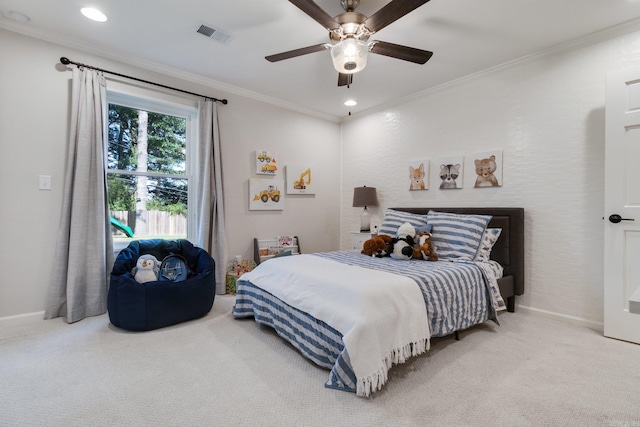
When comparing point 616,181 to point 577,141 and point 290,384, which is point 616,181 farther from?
point 290,384

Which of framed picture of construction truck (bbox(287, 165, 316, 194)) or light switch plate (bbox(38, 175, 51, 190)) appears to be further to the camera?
framed picture of construction truck (bbox(287, 165, 316, 194))

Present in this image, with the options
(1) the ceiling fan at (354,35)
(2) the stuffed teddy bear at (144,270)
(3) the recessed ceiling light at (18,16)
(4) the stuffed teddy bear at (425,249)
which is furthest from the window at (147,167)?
(4) the stuffed teddy bear at (425,249)

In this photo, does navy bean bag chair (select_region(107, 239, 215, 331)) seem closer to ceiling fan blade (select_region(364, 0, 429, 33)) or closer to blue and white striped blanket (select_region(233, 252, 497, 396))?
blue and white striped blanket (select_region(233, 252, 497, 396))

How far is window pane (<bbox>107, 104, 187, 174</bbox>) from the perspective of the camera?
3.07 m

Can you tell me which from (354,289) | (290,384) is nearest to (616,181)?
(354,289)

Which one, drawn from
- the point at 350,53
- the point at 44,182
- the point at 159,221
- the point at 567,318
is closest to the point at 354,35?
the point at 350,53

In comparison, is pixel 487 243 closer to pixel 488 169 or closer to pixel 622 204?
pixel 488 169

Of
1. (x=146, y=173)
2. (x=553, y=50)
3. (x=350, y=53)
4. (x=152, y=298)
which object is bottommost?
(x=152, y=298)

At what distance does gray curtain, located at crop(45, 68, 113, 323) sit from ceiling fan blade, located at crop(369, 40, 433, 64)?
253 cm

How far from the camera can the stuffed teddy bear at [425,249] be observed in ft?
8.91

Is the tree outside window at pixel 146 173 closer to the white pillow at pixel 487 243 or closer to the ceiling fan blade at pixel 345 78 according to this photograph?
the ceiling fan blade at pixel 345 78

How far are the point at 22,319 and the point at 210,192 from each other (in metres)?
1.92

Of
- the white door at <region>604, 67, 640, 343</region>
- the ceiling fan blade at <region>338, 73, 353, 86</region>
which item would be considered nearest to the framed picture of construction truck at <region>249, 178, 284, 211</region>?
the ceiling fan blade at <region>338, 73, 353, 86</region>

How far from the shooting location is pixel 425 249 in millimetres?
2729
